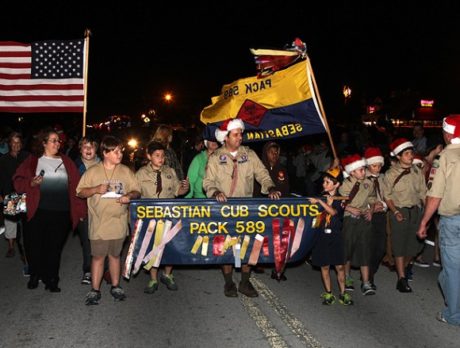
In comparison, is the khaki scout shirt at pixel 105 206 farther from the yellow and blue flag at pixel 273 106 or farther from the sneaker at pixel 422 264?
the sneaker at pixel 422 264

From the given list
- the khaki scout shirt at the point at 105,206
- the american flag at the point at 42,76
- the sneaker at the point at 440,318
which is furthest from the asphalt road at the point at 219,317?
the american flag at the point at 42,76

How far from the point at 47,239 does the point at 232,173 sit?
96.5 inches

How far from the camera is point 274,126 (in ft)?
26.1

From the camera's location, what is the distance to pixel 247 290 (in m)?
6.60

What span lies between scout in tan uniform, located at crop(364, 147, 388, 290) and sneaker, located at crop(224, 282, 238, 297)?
1697mm

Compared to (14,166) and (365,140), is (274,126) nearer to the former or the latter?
(14,166)

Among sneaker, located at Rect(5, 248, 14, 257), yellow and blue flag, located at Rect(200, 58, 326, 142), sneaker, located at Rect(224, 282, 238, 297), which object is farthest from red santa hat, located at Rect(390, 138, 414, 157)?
sneaker, located at Rect(5, 248, 14, 257)

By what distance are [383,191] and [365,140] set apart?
33.9ft

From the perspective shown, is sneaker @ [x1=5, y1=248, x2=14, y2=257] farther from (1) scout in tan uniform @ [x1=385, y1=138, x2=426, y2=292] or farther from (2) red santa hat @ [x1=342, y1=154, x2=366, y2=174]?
(1) scout in tan uniform @ [x1=385, y1=138, x2=426, y2=292]

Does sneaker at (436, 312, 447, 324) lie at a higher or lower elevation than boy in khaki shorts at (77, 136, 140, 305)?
lower

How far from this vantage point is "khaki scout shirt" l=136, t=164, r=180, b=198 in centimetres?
679

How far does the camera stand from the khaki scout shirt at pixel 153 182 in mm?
6793

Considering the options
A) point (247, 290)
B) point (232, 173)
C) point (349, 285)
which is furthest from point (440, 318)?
point (232, 173)

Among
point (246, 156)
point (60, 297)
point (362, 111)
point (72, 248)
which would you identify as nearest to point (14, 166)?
point (72, 248)
